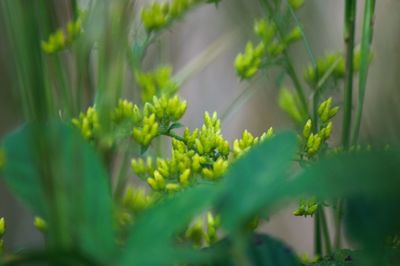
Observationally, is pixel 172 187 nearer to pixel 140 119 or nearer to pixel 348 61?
pixel 140 119

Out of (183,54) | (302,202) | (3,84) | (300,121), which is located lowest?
(302,202)

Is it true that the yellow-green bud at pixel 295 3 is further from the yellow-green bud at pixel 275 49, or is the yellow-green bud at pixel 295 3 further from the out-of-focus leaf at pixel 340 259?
the out-of-focus leaf at pixel 340 259

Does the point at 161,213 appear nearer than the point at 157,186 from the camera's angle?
Yes

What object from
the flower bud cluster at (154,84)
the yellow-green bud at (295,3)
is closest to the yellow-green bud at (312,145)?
the flower bud cluster at (154,84)

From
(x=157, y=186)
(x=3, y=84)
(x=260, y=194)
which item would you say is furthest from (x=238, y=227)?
(x=3, y=84)

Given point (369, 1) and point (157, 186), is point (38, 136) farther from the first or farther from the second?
point (369, 1)

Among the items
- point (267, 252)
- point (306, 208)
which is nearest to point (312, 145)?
point (306, 208)
